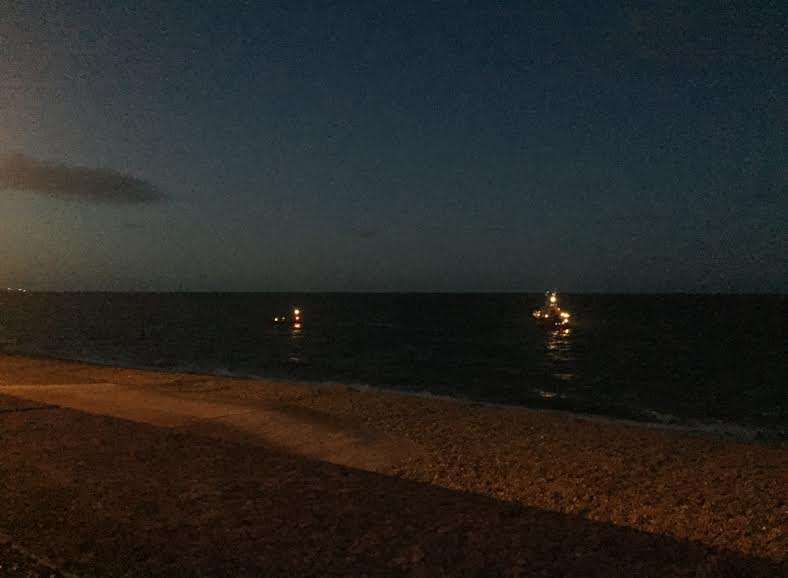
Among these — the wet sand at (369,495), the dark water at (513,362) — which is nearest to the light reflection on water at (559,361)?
the dark water at (513,362)

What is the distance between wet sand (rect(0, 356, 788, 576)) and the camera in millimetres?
5711

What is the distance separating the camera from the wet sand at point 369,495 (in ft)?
18.7

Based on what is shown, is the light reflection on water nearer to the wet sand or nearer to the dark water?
the dark water

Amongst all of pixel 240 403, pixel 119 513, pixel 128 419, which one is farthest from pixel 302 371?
pixel 119 513

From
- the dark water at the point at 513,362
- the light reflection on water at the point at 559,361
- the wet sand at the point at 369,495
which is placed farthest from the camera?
the light reflection on water at the point at 559,361

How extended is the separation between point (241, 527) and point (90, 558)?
4.74 ft

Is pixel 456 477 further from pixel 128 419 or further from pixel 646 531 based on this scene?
pixel 128 419

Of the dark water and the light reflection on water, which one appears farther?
the light reflection on water

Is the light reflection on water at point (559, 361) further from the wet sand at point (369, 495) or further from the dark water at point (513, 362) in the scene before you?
the wet sand at point (369, 495)

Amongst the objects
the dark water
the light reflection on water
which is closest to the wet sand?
the dark water

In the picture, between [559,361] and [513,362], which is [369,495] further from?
[559,361]

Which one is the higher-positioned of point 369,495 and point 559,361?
point 369,495

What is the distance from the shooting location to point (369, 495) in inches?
296

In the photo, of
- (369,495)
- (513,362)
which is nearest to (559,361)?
(513,362)
